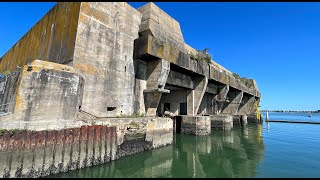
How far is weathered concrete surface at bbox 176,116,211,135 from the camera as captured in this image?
19.4m

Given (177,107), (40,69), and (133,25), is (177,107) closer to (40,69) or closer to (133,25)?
(133,25)

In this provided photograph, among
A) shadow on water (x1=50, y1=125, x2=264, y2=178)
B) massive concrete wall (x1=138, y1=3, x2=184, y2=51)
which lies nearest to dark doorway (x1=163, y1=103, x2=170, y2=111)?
massive concrete wall (x1=138, y1=3, x2=184, y2=51)

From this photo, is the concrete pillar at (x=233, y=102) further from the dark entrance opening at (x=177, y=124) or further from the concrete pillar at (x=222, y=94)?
the dark entrance opening at (x=177, y=124)

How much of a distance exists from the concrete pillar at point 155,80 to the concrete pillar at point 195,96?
6974 mm

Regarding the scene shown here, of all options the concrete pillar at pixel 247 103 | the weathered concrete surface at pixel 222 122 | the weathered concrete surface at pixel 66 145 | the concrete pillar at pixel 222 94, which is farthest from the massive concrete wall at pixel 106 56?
the concrete pillar at pixel 247 103

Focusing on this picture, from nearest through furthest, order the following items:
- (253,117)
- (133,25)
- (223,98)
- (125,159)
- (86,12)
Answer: (125,159) < (86,12) < (133,25) < (223,98) < (253,117)

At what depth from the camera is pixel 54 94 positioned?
853 cm

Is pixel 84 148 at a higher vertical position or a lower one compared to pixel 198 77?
lower

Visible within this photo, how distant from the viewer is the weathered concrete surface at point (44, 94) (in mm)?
7844

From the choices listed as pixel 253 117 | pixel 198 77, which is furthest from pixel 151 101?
pixel 253 117

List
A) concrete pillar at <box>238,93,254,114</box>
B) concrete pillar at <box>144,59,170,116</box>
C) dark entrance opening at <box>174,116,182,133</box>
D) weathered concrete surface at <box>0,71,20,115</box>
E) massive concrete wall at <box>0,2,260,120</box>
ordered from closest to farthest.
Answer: weathered concrete surface at <box>0,71,20,115</box> → massive concrete wall at <box>0,2,260,120</box> → concrete pillar at <box>144,59,170,116</box> → dark entrance opening at <box>174,116,182,133</box> → concrete pillar at <box>238,93,254,114</box>

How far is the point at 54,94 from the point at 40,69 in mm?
1240

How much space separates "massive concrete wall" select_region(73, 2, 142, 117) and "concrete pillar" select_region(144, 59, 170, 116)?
5.41 ft

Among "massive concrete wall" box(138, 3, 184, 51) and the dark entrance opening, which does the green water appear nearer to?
the dark entrance opening
